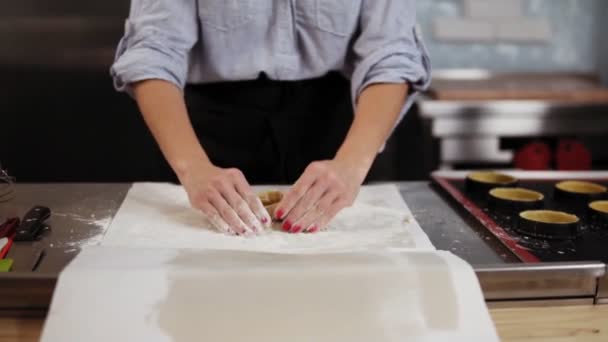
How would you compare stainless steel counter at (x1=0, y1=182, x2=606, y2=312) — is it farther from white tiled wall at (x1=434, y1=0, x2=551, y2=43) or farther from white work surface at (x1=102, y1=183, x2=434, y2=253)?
white tiled wall at (x1=434, y1=0, x2=551, y2=43)

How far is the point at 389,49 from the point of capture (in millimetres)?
1231

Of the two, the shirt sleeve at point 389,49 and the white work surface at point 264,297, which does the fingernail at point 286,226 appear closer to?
the white work surface at point 264,297

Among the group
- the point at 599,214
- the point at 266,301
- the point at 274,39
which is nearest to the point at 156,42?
the point at 274,39

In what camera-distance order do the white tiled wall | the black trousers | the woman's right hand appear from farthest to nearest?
the white tiled wall < the black trousers < the woman's right hand

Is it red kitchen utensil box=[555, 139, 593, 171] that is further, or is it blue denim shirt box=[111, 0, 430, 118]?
red kitchen utensil box=[555, 139, 593, 171]

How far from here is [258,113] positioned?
1372 mm

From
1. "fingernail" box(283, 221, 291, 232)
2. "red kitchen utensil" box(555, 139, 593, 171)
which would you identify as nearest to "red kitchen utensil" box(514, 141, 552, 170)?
"red kitchen utensil" box(555, 139, 593, 171)

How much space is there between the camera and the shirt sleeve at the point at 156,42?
117 cm

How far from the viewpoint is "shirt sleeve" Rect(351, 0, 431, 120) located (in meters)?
1.23

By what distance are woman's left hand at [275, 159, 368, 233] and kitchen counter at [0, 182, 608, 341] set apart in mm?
128

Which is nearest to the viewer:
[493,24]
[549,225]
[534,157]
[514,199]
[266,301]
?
[266,301]

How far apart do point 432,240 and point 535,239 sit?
0.14 metres

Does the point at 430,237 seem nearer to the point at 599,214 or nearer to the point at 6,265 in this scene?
the point at 599,214

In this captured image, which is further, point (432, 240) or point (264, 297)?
point (432, 240)
